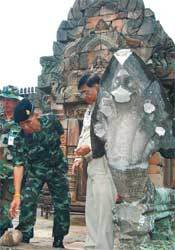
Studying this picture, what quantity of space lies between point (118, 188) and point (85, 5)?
6370mm

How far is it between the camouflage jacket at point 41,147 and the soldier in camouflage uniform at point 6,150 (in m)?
0.47

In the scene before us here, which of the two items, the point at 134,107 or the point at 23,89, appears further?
the point at 23,89

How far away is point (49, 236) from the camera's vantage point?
6.64 metres

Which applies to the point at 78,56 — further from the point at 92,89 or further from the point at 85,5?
the point at 92,89

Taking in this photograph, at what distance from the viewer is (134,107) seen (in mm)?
3488

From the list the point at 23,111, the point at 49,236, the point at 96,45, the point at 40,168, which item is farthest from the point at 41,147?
the point at 96,45

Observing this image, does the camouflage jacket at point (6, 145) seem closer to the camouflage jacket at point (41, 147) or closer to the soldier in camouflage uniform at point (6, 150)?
the soldier in camouflage uniform at point (6, 150)

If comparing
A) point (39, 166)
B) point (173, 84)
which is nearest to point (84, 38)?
point (173, 84)

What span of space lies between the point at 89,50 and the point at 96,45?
17cm

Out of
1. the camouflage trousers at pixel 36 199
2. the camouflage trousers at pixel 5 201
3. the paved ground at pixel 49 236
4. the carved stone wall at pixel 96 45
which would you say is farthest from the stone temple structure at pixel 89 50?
the camouflage trousers at pixel 36 199

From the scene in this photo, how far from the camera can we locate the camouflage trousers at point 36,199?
4895 mm

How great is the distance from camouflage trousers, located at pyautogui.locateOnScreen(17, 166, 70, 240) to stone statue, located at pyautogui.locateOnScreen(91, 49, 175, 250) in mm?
1422

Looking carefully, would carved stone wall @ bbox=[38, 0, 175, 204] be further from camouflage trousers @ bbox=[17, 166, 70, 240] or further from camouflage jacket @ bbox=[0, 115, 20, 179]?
camouflage trousers @ bbox=[17, 166, 70, 240]

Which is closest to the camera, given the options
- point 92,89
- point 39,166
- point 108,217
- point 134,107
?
point 134,107
